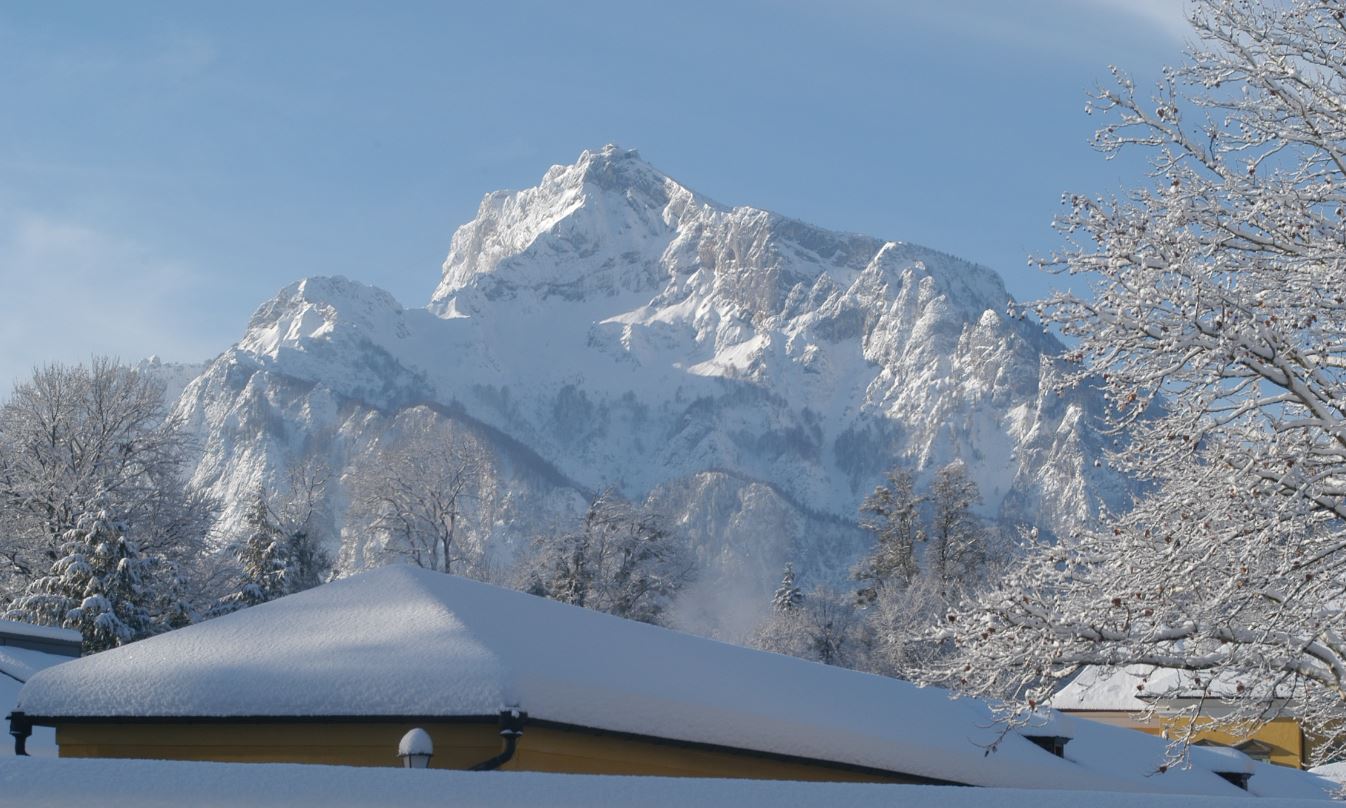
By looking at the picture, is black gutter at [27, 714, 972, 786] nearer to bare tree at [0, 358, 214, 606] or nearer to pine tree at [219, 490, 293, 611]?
A: bare tree at [0, 358, 214, 606]

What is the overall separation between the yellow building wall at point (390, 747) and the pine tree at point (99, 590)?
2130 centimetres

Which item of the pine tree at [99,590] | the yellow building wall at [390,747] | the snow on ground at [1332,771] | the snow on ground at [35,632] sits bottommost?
the snow on ground at [1332,771]

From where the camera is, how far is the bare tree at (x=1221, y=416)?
9.88m

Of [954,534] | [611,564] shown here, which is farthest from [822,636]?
[611,564]

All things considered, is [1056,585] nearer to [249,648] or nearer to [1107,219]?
[1107,219]

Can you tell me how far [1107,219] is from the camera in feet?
36.6

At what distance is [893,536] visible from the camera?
6391cm

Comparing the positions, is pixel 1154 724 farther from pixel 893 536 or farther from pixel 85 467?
pixel 893 536

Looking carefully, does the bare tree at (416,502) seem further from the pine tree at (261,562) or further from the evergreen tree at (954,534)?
the evergreen tree at (954,534)

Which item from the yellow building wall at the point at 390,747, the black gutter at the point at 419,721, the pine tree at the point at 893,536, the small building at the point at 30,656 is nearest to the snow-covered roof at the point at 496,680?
the black gutter at the point at 419,721

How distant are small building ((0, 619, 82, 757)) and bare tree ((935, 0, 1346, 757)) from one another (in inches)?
357

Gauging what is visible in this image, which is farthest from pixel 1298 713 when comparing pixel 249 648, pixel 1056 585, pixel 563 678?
pixel 249 648

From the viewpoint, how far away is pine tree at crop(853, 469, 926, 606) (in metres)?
63.0

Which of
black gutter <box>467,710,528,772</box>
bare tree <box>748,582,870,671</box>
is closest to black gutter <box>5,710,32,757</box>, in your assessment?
black gutter <box>467,710,528,772</box>
